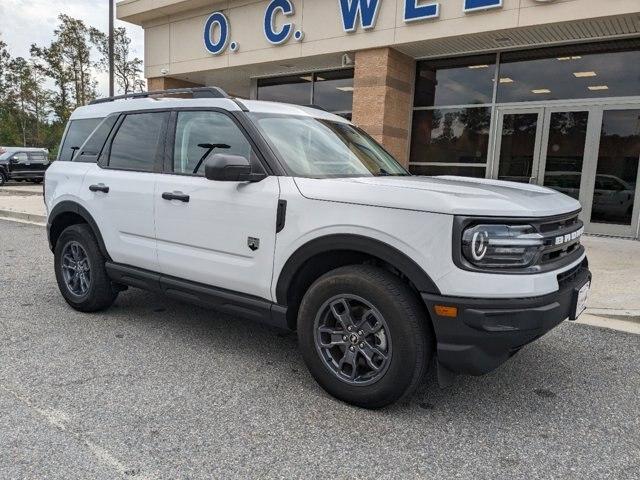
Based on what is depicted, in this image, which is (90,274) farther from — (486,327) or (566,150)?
(566,150)

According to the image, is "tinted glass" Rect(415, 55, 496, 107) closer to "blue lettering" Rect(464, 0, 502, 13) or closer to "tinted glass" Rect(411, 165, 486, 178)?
"tinted glass" Rect(411, 165, 486, 178)

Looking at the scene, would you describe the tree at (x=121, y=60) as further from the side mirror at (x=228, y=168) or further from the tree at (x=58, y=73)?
the side mirror at (x=228, y=168)

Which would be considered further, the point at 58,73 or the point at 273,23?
the point at 58,73

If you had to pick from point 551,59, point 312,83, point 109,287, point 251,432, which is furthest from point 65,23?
point 251,432

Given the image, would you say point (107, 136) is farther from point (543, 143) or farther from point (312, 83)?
point (312, 83)

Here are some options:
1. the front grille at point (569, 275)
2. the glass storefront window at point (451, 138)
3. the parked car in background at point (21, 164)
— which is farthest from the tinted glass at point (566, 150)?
the parked car in background at point (21, 164)

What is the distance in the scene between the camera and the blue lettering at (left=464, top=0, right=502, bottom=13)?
9.02 m

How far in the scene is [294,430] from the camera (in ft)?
9.01

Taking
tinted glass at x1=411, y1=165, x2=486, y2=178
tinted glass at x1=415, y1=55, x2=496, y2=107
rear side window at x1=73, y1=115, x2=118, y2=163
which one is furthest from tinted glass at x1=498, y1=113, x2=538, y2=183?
rear side window at x1=73, y1=115, x2=118, y2=163

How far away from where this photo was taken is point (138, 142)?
13.8 ft

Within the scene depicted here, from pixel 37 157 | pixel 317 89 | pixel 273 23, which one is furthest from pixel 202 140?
pixel 37 157

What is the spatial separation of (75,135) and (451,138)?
873 centimetres

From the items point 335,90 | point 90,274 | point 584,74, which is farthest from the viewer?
point 335,90

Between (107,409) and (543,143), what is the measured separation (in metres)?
9.78
